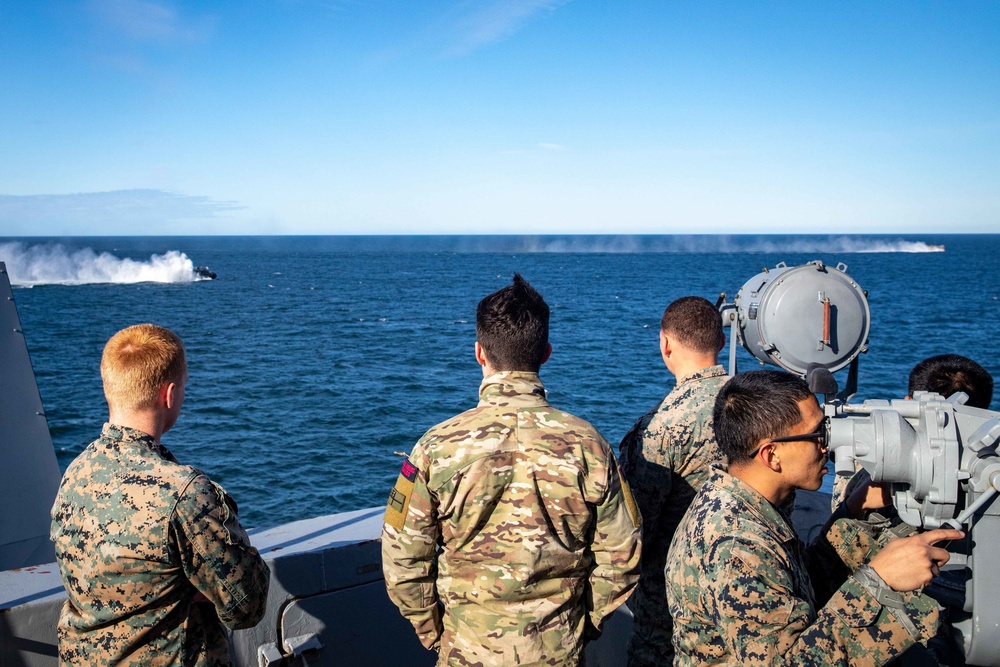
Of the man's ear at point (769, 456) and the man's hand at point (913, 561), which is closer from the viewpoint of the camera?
the man's hand at point (913, 561)

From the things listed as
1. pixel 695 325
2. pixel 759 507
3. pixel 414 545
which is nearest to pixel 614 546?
pixel 759 507

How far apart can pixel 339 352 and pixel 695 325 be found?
1430 inches

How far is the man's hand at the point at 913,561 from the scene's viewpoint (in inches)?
86.2

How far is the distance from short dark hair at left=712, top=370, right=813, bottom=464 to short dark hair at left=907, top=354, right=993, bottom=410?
1.64m

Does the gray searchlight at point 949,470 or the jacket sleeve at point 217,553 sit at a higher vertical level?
the gray searchlight at point 949,470

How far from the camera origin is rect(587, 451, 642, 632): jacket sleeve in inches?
109

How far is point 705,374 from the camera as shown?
386 cm

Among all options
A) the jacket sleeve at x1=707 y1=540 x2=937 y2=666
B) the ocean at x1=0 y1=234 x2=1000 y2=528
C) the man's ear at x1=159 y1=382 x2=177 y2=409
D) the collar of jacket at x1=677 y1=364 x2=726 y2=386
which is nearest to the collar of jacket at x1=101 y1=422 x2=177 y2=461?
the man's ear at x1=159 y1=382 x2=177 y2=409

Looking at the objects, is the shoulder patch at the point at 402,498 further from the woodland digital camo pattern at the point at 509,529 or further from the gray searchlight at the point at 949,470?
the gray searchlight at the point at 949,470

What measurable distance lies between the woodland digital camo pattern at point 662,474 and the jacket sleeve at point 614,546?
0.70 meters

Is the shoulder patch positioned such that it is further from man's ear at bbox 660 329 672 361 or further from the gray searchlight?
man's ear at bbox 660 329 672 361

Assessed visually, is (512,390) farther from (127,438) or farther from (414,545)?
(127,438)

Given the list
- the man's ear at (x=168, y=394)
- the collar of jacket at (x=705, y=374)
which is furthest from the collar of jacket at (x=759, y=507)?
the man's ear at (x=168, y=394)

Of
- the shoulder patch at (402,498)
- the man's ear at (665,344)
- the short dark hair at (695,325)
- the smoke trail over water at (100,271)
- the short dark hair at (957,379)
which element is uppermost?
the short dark hair at (695,325)
